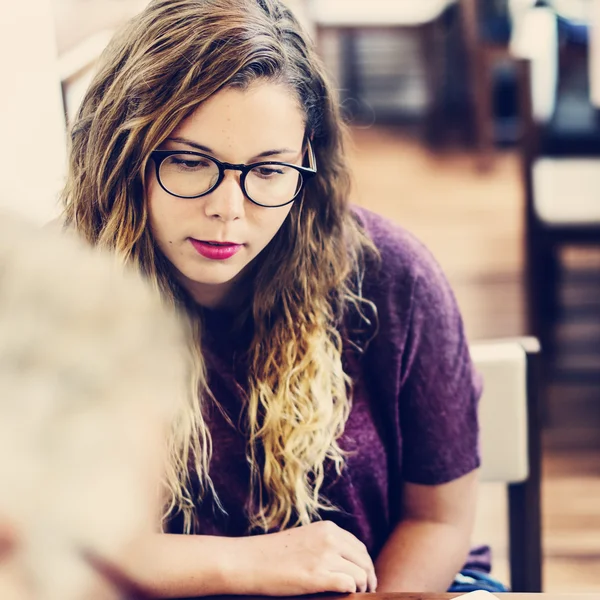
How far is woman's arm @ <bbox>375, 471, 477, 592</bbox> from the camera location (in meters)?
1.03

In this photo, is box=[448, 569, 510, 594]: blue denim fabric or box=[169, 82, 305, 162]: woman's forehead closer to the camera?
box=[169, 82, 305, 162]: woman's forehead

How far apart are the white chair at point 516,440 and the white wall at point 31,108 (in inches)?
24.1

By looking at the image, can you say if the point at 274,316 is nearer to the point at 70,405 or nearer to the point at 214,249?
the point at 214,249

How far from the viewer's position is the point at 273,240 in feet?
3.36

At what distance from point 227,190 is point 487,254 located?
3015 mm

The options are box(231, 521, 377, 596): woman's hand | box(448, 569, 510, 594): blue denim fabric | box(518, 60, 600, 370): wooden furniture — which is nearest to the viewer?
box(231, 521, 377, 596): woman's hand

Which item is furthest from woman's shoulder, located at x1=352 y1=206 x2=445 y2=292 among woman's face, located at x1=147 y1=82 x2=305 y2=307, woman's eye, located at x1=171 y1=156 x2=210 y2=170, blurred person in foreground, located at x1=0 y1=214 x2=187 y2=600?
blurred person in foreground, located at x1=0 y1=214 x2=187 y2=600

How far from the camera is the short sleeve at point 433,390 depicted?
1049 mm

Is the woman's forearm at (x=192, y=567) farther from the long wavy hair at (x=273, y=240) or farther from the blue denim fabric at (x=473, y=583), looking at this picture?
the blue denim fabric at (x=473, y=583)

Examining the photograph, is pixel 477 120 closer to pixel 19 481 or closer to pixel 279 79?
pixel 279 79

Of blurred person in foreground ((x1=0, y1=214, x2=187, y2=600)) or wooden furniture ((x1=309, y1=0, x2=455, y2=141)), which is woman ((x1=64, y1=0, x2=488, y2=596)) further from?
wooden furniture ((x1=309, y1=0, x2=455, y2=141))

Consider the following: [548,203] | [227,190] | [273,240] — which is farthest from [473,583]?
[548,203]

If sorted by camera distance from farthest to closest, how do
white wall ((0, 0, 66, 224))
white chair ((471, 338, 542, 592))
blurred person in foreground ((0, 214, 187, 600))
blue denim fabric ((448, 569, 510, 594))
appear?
white chair ((471, 338, 542, 592)) < blue denim fabric ((448, 569, 510, 594)) < white wall ((0, 0, 66, 224)) < blurred person in foreground ((0, 214, 187, 600))

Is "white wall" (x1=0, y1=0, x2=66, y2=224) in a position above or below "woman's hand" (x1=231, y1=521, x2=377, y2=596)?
above
